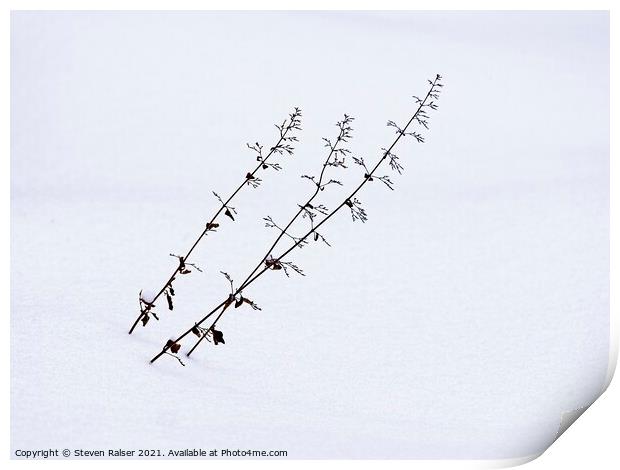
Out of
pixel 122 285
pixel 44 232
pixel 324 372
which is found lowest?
pixel 324 372

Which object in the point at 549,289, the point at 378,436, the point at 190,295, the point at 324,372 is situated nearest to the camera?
the point at 378,436

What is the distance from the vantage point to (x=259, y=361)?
2.82 m

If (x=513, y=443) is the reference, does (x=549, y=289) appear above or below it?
above

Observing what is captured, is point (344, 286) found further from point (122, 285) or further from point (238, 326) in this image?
point (122, 285)

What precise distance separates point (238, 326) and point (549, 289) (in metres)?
1.11

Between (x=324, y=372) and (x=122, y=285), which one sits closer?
(x=324, y=372)

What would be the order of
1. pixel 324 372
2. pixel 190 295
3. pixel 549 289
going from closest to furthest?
pixel 324 372 < pixel 190 295 < pixel 549 289

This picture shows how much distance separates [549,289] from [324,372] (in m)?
0.93

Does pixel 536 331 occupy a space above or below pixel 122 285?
below
